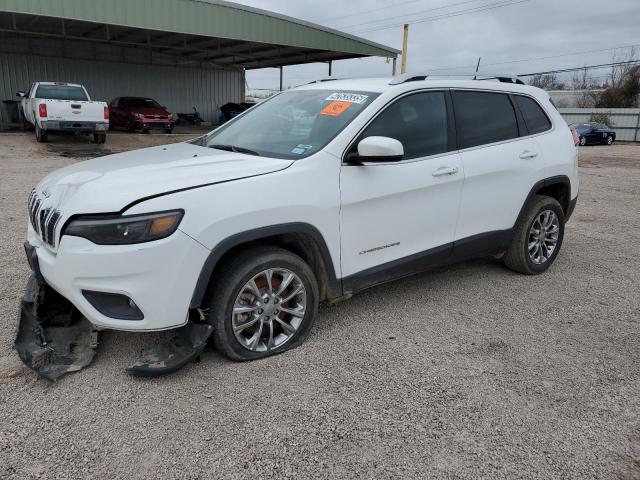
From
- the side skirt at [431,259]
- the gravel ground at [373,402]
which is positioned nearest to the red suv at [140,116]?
the gravel ground at [373,402]

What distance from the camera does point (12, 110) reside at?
2170 cm

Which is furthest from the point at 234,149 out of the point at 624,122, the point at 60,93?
the point at 624,122

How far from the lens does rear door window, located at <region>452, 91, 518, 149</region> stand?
160 inches

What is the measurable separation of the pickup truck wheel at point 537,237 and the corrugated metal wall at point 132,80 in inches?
952

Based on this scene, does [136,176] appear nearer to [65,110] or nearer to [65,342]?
[65,342]

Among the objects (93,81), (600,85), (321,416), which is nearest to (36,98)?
(93,81)

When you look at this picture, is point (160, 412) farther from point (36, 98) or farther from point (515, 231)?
point (36, 98)

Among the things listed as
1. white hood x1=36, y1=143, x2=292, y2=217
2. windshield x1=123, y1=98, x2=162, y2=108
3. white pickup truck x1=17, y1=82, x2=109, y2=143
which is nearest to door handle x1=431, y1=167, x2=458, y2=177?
white hood x1=36, y1=143, x2=292, y2=217

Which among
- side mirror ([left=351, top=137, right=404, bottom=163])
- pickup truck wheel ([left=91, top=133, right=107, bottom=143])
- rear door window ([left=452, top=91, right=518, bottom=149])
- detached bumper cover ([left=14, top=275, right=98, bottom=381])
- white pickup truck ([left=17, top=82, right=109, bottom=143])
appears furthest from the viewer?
pickup truck wheel ([left=91, top=133, right=107, bottom=143])

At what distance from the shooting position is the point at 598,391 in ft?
9.78

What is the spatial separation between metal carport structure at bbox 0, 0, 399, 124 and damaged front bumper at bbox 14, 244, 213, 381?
16.8m

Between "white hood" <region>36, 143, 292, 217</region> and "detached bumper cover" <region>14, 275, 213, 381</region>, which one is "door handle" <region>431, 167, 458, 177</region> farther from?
"detached bumper cover" <region>14, 275, 213, 381</region>

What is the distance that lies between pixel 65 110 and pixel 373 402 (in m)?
14.8

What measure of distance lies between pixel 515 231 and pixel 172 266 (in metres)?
3.22
